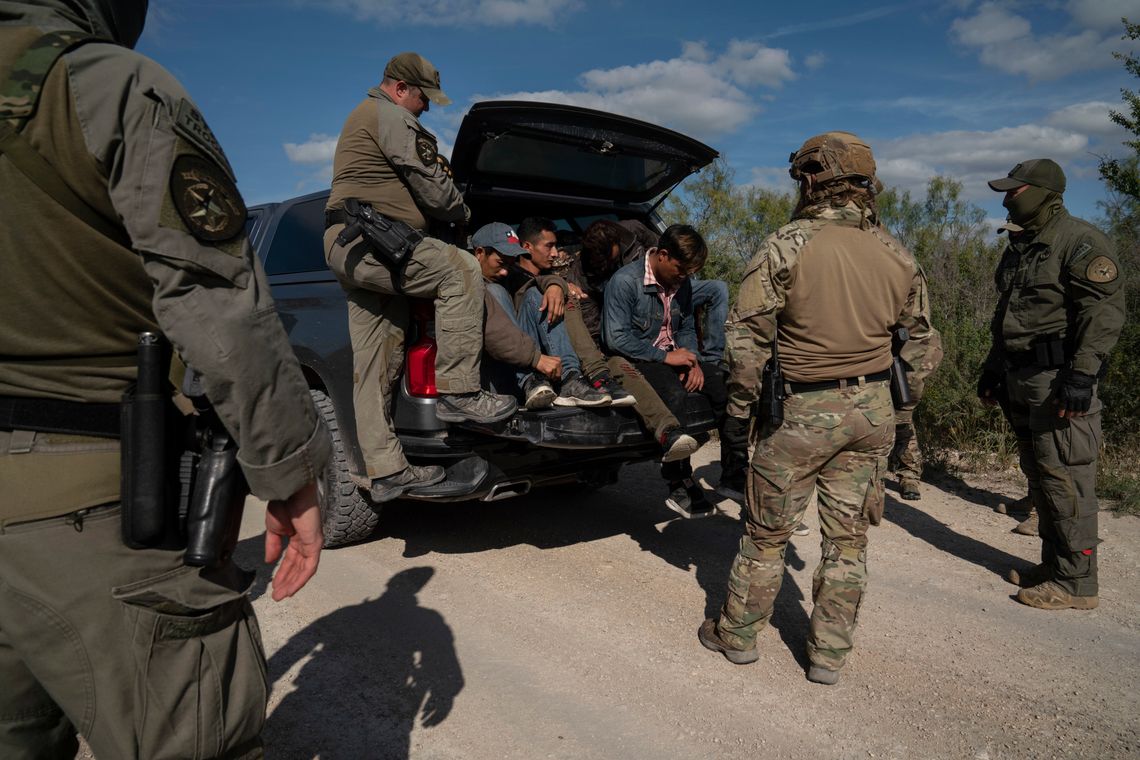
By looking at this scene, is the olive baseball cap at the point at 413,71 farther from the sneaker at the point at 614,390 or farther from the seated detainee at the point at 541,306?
the sneaker at the point at 614,390

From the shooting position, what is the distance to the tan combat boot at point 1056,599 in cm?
357

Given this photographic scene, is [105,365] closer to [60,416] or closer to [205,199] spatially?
[60,416]

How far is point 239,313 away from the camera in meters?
1.29

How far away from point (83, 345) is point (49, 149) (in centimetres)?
34

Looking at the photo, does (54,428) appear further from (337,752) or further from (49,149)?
(337,752)

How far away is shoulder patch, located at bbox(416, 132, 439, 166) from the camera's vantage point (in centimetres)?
336

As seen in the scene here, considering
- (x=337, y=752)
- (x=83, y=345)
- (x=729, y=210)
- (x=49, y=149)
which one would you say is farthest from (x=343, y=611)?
(x=729, y=210)

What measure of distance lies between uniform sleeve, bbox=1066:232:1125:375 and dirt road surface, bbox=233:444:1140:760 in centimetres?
125

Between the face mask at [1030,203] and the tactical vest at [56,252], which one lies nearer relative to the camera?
the tactical vest at [56,252]

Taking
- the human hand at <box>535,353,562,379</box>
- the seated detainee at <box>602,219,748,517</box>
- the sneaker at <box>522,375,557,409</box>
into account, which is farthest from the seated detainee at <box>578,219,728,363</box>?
the sneaker at <box>522,375,557,409</box>

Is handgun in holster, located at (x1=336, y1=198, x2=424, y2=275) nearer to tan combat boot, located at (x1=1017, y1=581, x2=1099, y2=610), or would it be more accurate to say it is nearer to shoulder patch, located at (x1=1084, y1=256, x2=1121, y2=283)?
shoulder patch, located at (x1=1084, y1=256, x2=1121, y2=283)

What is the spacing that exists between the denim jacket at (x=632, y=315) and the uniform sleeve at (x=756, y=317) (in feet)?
3.17

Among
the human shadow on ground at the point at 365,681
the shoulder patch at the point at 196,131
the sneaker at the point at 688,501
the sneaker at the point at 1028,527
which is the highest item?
the shoulder patch at the point at 196,131

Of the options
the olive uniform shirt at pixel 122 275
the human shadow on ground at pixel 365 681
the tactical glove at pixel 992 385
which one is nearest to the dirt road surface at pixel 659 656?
the human shadow on ground at pixel 365 681
